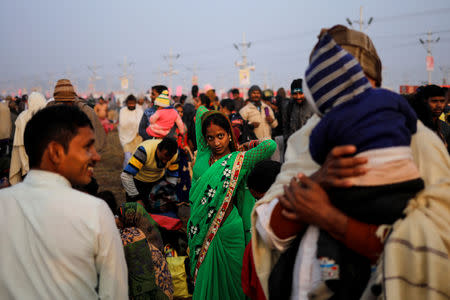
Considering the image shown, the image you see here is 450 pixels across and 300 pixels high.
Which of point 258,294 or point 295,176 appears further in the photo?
point 258,294

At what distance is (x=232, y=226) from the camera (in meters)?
3.17

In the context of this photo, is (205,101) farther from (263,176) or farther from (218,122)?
(263,176)

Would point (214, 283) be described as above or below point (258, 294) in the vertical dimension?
below

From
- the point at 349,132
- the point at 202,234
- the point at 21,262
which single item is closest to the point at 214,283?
the point at 202,234

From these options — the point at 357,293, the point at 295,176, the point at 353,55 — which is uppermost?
the point at 353,55

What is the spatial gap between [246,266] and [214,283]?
1.32m

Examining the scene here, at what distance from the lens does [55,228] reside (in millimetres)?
1584

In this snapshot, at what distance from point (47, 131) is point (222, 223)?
1.83 metres

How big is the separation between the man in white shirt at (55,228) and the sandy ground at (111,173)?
681 cm

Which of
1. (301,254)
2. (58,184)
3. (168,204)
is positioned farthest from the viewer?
(168,204)

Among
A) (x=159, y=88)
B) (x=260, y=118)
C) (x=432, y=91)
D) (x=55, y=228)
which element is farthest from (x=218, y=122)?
(x=260, y=118)

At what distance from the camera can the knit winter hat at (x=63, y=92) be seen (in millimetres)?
4668

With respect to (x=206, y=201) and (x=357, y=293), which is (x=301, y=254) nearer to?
(x=357, y=293)

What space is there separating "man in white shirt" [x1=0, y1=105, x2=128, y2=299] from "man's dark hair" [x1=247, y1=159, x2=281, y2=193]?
4.76ft
